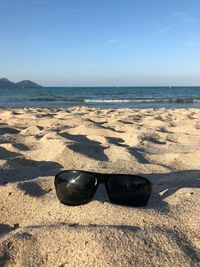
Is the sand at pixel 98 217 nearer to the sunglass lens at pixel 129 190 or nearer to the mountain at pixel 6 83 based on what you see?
the sunglass lens at pixel 129 190

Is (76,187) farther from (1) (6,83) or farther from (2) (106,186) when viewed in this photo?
(1) (6,83)

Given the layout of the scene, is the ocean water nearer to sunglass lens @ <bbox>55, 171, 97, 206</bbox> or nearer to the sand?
the sand

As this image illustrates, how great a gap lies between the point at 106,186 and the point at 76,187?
0.47ft

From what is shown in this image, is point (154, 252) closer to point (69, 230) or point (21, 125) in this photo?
point (69, 230)

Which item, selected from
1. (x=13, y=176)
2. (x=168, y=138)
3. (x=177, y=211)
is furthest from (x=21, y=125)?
(x=177, y=211)

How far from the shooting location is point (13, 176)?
2506mm

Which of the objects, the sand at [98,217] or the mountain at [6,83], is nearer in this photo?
the sand at [98,217]

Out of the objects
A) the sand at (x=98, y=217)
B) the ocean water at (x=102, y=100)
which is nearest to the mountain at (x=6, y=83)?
the ocean water at (x=102, y=100)

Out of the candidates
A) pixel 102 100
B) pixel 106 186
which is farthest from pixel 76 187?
pixel 102 100

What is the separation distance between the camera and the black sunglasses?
1.87m

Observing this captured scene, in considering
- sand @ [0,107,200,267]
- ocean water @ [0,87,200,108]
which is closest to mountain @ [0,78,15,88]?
ocean water @ [0,87,200,108]

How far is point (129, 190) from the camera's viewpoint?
6.21 ft

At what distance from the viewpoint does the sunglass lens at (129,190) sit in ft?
6.18

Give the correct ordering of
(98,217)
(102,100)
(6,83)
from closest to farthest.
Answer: (98,217)
(102,100)
(6,83)
